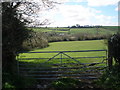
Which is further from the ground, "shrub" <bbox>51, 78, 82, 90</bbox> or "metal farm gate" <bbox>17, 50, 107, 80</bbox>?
"metal farm gate" <bbox>17, 50, 107, 80</bbox>

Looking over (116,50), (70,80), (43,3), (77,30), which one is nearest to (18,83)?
(70,80)

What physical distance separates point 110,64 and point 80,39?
78.8 feet

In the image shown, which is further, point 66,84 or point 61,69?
point 61,69

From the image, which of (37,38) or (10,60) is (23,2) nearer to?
(37,38)

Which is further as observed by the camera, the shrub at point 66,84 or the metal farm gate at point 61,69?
the metal farm gate at point 61,69

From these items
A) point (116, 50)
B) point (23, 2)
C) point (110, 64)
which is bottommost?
point (110, 64)

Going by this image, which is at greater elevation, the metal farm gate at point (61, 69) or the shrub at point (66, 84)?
the metal farm gate at point (61, 69)

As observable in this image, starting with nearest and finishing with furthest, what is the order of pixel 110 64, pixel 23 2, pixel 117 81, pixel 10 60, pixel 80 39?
pixel 117 81 < pixel 110 64 < pixel 10 60 < pixel 23 2 < pixel 80 39

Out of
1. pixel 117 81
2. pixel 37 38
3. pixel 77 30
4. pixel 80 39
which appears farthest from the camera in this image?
pixel 80 39

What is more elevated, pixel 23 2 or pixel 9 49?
pixel 23 2

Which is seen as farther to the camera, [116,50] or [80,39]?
[80,39]

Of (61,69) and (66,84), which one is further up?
(61,69)

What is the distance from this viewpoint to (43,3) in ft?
32.3

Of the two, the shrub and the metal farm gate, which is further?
the metal farm gate
